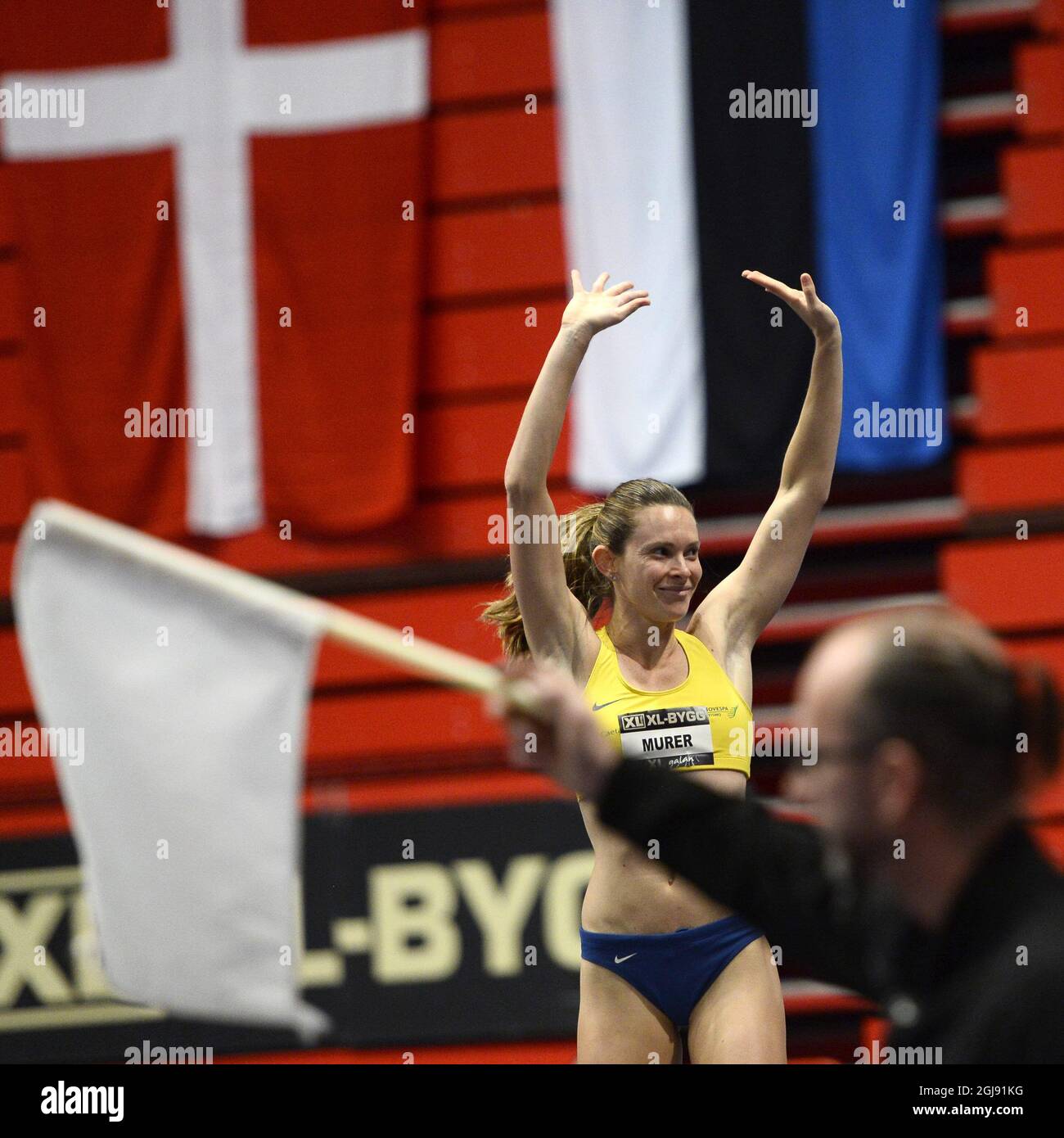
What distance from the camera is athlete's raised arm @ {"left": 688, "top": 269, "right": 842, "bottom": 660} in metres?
3.65

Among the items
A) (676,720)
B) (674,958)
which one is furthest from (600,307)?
(674,958)

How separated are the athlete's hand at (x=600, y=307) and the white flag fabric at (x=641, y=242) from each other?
274 cm

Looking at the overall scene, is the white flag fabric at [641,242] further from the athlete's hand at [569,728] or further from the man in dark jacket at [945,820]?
the man in dark jacket at [945,820]

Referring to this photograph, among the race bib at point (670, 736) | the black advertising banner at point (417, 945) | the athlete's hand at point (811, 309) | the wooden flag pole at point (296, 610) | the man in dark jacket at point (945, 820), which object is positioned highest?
the athlete's hand at point (811, 309)

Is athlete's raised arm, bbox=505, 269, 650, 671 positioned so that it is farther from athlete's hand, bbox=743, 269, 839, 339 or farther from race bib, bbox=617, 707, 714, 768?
athlete's hand, bbox=743, 269, 839, 339

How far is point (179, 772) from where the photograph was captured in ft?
6.49

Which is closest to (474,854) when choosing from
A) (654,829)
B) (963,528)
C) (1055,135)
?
(963,528)

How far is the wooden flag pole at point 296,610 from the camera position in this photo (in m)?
1.69

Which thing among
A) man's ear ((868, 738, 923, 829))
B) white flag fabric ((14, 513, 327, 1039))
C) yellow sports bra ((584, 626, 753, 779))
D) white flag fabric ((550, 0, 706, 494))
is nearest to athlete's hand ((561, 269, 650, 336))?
yellow sports bra ((584, 626, 753, 779))

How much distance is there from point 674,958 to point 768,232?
12.7ft

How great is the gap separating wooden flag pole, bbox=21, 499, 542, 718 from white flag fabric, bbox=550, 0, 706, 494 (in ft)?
14.5

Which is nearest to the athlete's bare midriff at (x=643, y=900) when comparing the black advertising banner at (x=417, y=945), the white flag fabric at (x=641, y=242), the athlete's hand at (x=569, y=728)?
the athlete's hand at (x=569, y=728)

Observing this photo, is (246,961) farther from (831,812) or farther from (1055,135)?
(1055,135)

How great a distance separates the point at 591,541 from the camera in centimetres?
385
